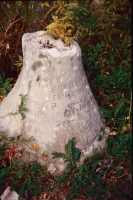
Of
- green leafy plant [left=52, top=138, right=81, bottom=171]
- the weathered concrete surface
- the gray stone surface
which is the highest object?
the weathered concrete surface

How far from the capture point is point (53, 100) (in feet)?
8.50

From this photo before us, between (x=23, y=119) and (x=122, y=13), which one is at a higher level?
(x=122, y=13)

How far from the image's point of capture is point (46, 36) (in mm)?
2539

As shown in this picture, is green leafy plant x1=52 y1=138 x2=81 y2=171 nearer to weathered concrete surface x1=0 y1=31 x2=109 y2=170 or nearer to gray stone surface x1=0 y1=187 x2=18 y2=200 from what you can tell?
weathered concrete surface x1=0 y1=31 x2=109 y2=170

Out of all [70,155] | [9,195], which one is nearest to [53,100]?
[70,155]

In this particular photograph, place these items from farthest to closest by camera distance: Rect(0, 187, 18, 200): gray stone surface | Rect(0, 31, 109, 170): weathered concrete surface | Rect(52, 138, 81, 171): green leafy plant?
Rect(52, 138, 81, 171): green leafy plant → Rect(0, 187, 18, 200): gray stone surface → Rect(0, 31, 109, 170): weathered concrete surface

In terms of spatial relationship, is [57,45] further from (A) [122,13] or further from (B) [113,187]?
(A) [122,13]

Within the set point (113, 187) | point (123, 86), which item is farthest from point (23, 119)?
point (123, 86)

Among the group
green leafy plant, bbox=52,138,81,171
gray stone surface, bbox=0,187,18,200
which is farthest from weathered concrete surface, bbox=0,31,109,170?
gray stone surface, bbox=0,187,18,200

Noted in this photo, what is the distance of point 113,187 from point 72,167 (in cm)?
52

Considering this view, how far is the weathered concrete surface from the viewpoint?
7.94ft

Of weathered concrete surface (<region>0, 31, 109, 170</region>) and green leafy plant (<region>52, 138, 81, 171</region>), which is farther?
green leafy plant (<region>52, 138, 81, 171</region>)

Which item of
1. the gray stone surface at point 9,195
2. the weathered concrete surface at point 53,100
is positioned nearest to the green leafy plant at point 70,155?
the weathered concrete surface at point 53,100

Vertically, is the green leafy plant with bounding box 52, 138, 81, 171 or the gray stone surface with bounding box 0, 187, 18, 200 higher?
the green leafy plant with bounding box 52, 138, 81, 171
